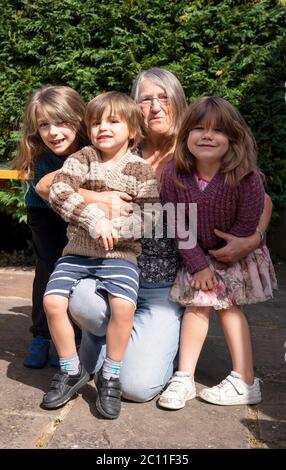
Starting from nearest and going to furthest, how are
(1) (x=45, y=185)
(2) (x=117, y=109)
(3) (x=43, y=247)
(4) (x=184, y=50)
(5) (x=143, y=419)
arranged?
(5) (x=143, y=419)
(2) (x=117, y=109)
(1) (x=45, y=185)
(3) (x=43, y=247)
(4) (x=184, y=50)

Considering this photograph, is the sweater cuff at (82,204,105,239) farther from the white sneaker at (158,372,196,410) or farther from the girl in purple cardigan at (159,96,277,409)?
the white sneaker at (158,372,196,410)

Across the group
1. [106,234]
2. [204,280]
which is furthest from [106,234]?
[204,280]

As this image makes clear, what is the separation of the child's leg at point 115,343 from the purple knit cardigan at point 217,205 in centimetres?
35

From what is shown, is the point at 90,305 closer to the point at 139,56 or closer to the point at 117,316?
the point at 117,316

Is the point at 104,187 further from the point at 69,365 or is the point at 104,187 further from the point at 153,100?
the point at 69,365

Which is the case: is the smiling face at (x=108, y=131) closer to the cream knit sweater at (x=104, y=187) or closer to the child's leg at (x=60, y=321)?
the cream knit sweater at (x=104, y=187)

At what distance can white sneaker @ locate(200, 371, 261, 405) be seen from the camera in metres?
2.52

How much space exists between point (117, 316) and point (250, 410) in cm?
65

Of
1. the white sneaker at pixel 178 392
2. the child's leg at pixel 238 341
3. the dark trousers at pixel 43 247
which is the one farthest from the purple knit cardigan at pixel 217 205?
the dark trousers at pixel 43 247

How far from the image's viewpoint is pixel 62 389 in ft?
8.06

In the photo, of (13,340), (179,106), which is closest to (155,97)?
(179,106)

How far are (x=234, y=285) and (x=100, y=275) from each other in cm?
56

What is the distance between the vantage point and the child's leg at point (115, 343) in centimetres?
243

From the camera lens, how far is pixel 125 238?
2.56 meters
